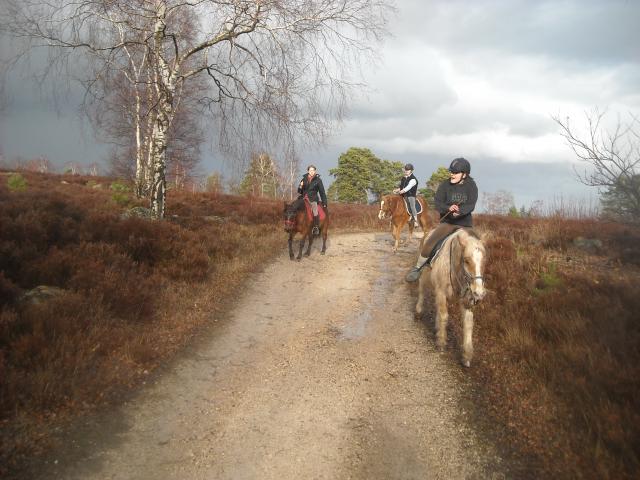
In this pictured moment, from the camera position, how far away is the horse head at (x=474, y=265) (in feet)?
14.4

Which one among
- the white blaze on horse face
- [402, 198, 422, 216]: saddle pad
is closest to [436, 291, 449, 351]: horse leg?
the white blaze on horse face

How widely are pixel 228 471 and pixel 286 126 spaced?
7.33 metres

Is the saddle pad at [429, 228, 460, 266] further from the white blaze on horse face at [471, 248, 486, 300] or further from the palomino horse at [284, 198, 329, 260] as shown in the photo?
the palomino horse at [284, 198, 329, 260]

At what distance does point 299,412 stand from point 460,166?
4545 mm

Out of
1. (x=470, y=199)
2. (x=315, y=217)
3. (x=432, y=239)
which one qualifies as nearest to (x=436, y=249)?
(x=432, y=239)

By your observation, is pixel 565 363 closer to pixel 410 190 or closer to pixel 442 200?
pixel 442 200

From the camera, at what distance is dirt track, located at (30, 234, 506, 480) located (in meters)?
3.33

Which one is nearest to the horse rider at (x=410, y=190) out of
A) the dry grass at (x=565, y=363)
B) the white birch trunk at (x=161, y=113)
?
the dry grass at (x=565, y=363)

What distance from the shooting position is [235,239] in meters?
11.2

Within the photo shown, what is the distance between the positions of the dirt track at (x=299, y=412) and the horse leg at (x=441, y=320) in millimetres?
179

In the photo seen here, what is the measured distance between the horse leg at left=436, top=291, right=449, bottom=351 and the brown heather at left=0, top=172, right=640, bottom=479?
0.56m

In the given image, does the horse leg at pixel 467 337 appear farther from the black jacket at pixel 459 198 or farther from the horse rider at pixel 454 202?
the black jacket at pixel 459 198

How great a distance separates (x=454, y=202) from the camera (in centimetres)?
633

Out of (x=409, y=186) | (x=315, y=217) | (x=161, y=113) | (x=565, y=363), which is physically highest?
(x=161, y=113)
